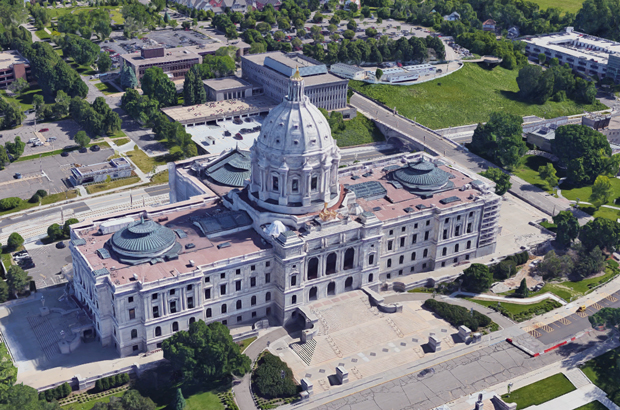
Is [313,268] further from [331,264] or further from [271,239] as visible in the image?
[271,239]

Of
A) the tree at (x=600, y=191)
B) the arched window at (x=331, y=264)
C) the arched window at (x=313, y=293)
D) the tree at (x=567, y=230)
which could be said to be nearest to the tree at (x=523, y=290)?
the tree at (x=567, y=230)

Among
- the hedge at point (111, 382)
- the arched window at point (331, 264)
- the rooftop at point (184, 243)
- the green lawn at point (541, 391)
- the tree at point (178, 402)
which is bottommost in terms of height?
the green lawn at point (541, 391)

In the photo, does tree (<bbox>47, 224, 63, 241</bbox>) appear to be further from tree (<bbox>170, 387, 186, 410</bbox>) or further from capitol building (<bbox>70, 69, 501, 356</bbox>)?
tree (<bbox>170, 387, 186, 410</bbox>)

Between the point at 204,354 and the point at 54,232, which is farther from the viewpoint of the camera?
the point at 54,232

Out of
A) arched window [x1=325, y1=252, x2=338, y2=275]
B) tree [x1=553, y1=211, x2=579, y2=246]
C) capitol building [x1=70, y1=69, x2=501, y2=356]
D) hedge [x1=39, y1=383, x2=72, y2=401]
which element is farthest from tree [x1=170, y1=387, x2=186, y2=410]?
tree [x1=553, y1=211, x2=579, y2=246]

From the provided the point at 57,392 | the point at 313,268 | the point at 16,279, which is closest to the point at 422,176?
the point at 313,268

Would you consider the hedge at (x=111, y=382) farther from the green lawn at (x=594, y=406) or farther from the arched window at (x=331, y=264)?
the green lawn at (x=594, y=406)
